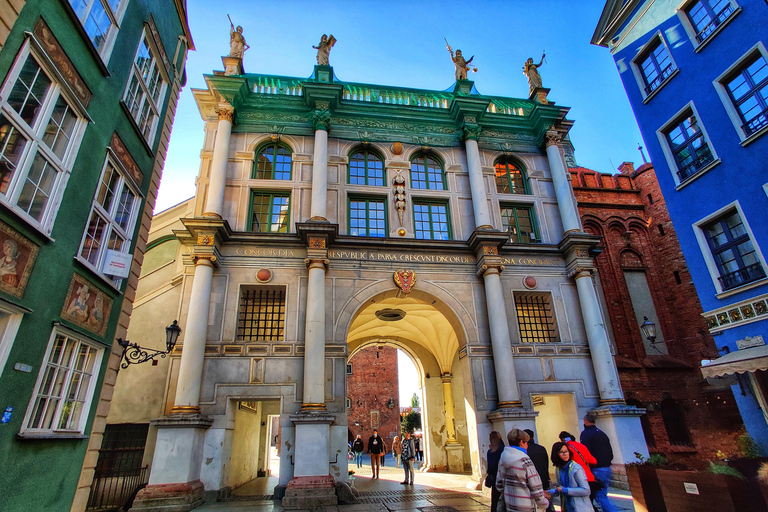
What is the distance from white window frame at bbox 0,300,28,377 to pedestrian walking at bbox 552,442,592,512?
26.7 ft

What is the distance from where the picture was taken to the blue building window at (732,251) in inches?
483

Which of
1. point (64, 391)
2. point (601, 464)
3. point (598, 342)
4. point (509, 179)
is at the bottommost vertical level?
point (601, 464)

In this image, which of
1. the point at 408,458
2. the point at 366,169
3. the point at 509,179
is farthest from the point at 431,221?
the point at 408,458

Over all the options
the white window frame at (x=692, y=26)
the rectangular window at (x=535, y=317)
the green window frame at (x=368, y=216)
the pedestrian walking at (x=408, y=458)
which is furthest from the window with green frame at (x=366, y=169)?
the white window frame at (x=692, y=26)

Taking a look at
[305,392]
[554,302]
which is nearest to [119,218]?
[305,392]

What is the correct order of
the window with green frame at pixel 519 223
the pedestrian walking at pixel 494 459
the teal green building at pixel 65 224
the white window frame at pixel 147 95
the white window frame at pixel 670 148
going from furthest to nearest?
1. the window with green frame at pixel 519 223
2. the white window frame at pixel 670 148
3. the white window frame at pixel 147 95
4. the pedestrian walking at pixel 494 459
5. the teal green building at pixel 65 224

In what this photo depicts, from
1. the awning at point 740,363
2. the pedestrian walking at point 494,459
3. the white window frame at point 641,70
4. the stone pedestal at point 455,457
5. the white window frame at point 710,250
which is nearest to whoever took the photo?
the pedestrian walking at point 494,459

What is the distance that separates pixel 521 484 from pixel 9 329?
7.52m

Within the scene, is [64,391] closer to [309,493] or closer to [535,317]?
[309,493]

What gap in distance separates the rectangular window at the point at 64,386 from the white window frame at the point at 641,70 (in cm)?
1937

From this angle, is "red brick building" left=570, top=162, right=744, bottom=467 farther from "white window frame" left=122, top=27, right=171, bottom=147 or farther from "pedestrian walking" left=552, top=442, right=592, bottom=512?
"white window frame" left=122, top=27, right=171, bottom=147

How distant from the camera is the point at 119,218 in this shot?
9758mm

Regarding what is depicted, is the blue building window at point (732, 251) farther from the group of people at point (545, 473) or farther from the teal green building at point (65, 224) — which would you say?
the teal green building at point (65, 224)

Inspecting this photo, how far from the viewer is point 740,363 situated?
37.2ft
